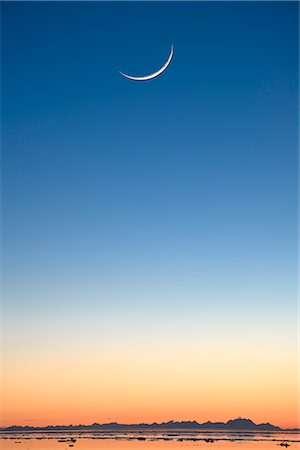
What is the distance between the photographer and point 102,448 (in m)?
52.1

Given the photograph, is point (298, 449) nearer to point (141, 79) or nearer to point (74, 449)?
point (74, 449)

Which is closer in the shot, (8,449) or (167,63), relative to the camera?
(167,63)

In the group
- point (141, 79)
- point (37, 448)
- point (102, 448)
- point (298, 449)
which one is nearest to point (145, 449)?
point (102, 448)

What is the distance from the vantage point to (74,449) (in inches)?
2047

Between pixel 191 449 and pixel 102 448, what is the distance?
7.91m

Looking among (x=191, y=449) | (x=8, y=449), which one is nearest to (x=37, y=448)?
(x=8, y=449)

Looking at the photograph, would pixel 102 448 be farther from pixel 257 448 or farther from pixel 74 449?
pixel 257 448

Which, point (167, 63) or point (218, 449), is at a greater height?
point (167, 63)

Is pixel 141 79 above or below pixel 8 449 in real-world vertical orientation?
above

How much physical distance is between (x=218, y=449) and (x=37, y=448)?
52.0ft

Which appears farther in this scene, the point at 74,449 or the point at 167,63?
the point at 74,449

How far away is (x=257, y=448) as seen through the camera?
172 feet

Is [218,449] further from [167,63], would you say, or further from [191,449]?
[167,63]

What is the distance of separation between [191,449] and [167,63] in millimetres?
39021
